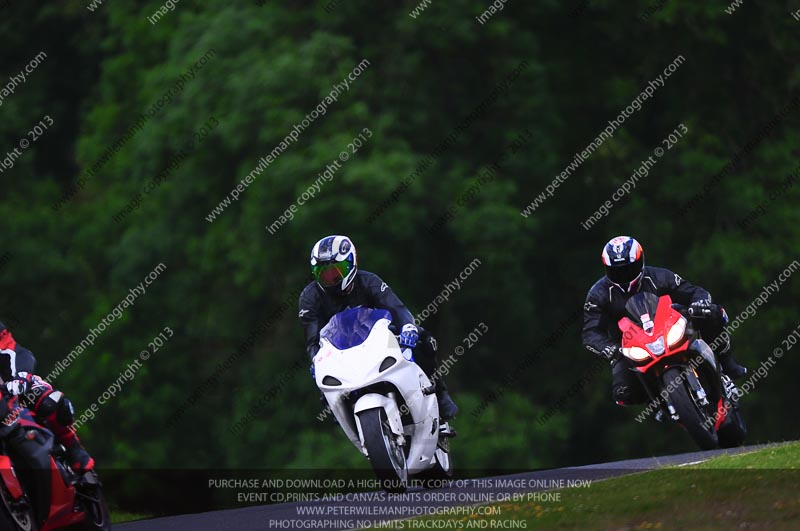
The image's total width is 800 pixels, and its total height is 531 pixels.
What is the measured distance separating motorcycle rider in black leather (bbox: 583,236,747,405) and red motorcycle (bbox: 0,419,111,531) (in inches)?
205

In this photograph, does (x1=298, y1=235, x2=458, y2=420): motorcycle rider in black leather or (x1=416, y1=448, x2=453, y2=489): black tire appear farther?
(x1=416, y1=448, x2=453, y2=489): black tire

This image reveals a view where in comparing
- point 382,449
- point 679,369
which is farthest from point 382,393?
point 679,369

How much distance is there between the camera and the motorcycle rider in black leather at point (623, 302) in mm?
14055

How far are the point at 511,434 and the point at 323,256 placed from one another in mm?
11979

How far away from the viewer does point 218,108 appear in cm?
2434

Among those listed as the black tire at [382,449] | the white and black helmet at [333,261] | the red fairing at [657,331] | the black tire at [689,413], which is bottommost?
the black tire at [382,449]

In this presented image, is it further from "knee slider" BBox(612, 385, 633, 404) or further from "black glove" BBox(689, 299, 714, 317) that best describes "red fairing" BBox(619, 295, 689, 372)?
"knee slider" BBox(612, 385, 633, 404)

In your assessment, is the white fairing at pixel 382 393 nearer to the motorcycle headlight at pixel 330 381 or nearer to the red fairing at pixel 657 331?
the motorcycle headlight at pixel 330 381

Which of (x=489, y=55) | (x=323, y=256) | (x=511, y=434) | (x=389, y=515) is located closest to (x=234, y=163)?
(x=489, y=55)

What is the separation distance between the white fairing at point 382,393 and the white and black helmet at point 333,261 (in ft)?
1.97

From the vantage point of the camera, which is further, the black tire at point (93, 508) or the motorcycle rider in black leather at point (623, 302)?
the motorcycle rider in black leather at point (623, 302)

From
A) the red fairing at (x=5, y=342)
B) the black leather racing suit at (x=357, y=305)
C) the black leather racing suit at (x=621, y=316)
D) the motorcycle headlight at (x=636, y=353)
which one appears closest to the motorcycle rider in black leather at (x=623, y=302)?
the black leather racing suit at (x=621, y=316)

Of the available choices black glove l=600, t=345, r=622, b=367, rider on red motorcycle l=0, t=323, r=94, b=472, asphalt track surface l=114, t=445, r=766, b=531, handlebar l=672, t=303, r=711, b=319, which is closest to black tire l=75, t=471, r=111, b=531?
rider on red motorcycle l=0, t=323, r=94, b=472

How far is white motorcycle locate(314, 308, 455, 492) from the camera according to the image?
37.4 feet
